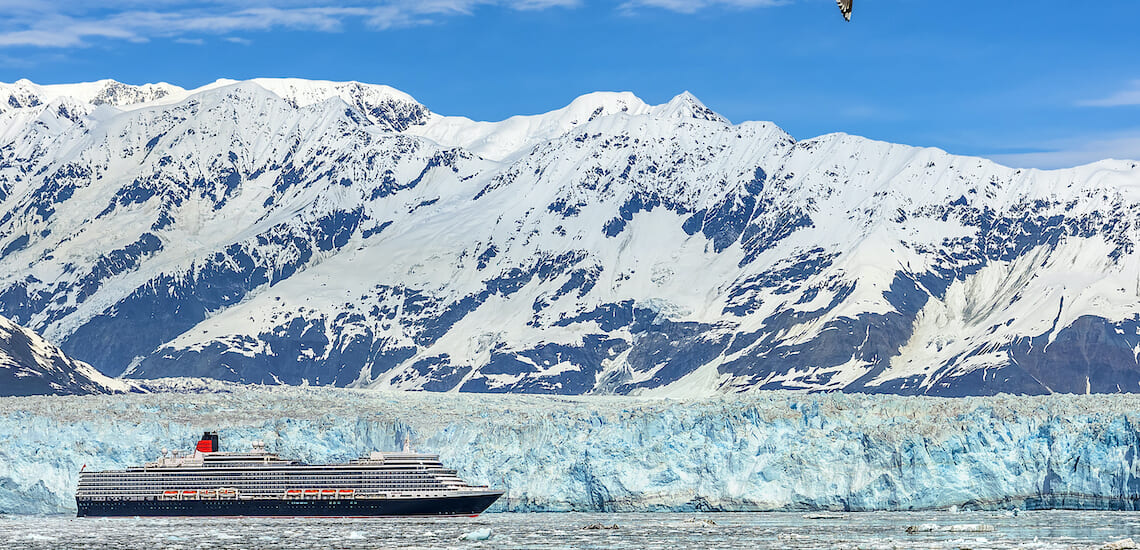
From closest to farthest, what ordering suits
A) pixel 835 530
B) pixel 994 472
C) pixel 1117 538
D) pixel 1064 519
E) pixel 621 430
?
pixel 1117 538 → pixel 835 530 → pixel 1064 519 → pixel 994 472 → pixel 621 430

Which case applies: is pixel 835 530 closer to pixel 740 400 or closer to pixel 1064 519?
pixel 1064 519

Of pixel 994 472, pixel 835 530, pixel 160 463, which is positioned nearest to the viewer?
pixel 835 530

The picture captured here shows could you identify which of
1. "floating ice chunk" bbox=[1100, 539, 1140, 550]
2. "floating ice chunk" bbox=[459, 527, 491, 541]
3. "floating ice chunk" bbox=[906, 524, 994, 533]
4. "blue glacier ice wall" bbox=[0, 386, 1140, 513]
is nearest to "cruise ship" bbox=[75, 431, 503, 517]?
"blue glacier ice wall" bbox=[0, 386, 1140, 513]

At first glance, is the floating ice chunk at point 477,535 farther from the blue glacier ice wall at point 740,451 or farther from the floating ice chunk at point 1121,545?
the floating ice chunk at point 1121,545

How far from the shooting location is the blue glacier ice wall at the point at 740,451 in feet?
519

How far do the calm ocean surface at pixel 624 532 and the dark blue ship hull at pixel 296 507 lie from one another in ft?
10.9

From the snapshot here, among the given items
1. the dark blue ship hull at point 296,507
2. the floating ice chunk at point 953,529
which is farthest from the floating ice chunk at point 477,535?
the dark blue ship hull at point 296,507

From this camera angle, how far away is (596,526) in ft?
469

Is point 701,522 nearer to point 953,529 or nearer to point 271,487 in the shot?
point 953,529

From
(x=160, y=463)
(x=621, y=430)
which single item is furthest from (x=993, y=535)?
(x=160, y=463)

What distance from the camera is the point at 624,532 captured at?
136 metres

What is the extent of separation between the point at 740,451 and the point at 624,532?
29478 millimetres

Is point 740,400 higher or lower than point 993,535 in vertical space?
higher

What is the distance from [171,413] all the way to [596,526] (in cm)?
6665
